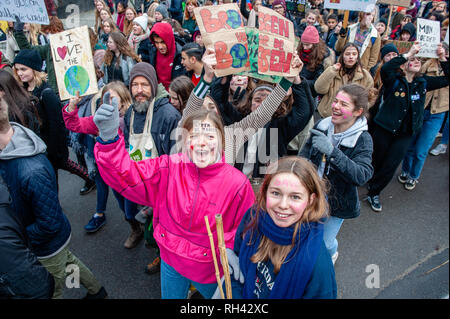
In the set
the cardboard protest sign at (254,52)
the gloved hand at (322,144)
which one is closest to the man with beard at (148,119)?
the cardboard protest sign at (254,52)

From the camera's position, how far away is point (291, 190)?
1523mm

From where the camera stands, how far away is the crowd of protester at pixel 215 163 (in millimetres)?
1504

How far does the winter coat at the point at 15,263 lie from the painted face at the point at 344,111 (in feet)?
7.46

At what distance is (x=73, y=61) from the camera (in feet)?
8.57

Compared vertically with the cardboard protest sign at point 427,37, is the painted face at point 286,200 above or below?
Result: below

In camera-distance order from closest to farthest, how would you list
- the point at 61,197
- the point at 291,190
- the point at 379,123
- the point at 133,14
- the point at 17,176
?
1. the point at 291,190
2. the point at 17,176
3. the point at 379,123
4. the point at 61,197
5. the point at 133,14

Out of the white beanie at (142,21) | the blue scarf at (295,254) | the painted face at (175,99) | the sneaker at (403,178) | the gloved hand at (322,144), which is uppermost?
the white beanie at (142,21)

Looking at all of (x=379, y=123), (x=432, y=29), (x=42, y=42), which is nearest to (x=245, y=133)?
(x=379, y=123)

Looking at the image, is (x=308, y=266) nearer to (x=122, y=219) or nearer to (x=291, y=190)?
(x=291, y=190)

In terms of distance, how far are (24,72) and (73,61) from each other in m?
0.72

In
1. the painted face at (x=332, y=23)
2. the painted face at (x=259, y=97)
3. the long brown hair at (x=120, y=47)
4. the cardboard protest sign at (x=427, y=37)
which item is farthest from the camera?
the painted face at (x=332, y=23)

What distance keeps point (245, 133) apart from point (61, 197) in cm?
316

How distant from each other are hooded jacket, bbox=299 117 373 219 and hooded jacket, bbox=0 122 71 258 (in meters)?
1.96

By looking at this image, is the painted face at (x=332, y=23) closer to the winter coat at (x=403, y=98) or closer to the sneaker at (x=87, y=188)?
the winter coat at (x=403, y=98)
